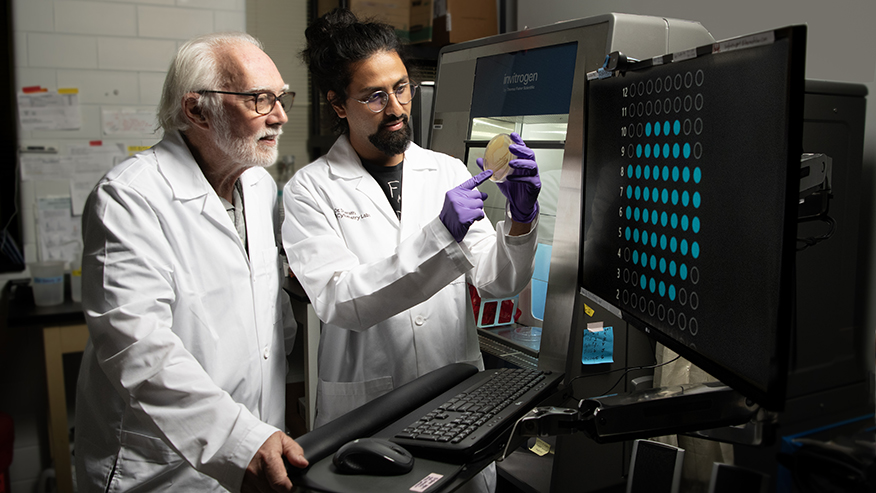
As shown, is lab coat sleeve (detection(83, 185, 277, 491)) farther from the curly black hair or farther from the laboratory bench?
the laboratory bench

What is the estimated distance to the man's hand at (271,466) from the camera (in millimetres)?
914

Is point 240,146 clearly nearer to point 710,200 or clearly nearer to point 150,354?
point 150,354

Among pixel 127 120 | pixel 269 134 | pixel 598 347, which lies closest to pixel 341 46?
pixel 269 134

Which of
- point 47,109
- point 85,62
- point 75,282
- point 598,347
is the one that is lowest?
point 75,282

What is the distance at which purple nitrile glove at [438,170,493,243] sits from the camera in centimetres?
132

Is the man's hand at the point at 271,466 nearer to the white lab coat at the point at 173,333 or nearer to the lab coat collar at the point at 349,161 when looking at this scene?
the white lab coat at the point at 173,333

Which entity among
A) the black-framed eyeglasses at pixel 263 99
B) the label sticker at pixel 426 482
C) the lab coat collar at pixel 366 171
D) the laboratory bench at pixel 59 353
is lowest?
the laboratory bench at pixel 59 353

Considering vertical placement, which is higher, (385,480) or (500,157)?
(500,157)

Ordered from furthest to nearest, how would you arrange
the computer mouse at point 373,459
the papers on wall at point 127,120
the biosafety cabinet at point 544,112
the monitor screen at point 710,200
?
1. the papers on wall at point 127,120
2. the biosafety cabinet at point 544,112
3. the computer mouse at point 373,459
4. the monitor screen at point 710,200

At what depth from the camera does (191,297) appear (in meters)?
1.29

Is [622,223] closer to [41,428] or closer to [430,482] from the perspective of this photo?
[430,482]

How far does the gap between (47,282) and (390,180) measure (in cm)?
200

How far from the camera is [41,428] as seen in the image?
3.10 meters

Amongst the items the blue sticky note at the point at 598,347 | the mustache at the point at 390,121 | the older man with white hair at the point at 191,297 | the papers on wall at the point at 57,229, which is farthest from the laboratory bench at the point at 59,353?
the blue sticky note at the point at 598,347
